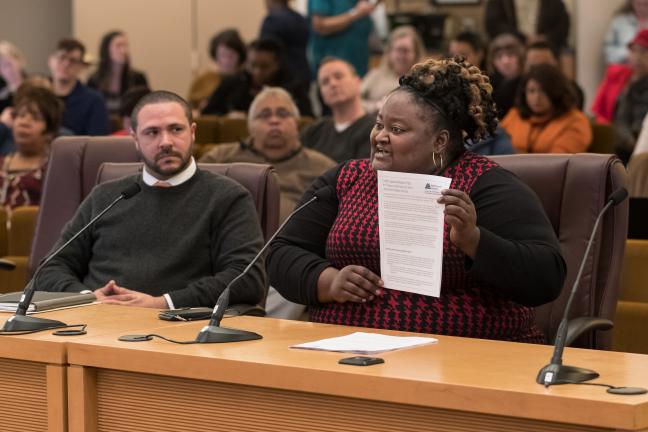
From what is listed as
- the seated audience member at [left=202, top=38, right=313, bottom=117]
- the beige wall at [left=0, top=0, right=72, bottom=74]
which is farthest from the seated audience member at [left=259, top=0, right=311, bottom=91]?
the beige wall at [left=0, top=0, right=72, bottom=74]

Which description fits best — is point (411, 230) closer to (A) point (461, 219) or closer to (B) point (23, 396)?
(A) point (461, 219)

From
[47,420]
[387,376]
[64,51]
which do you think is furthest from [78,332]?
[64,51]

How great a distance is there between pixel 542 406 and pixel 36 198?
3.80m

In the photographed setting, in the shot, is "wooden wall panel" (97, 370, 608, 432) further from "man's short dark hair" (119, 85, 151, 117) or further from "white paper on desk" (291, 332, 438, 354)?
"man's short dark hair" (119, 85, 151, 117)

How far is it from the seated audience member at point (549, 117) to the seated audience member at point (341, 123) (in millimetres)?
740

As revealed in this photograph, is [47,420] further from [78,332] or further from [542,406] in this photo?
[542,406]

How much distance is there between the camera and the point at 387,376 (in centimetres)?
213

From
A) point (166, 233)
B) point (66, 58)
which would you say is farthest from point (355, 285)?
point (66, 58)

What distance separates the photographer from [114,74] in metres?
9.01

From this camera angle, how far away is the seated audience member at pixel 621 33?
26.3 ft

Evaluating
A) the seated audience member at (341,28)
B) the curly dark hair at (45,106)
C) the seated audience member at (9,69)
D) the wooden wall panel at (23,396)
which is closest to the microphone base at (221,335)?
the wooden wall panel at (23,396)

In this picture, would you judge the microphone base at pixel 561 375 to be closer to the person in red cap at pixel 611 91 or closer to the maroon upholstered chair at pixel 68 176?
the maroon upholstered chair at pixel 68 176

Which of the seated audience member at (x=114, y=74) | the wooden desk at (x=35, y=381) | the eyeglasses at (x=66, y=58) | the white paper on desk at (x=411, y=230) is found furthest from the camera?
the seated audience member at (x=114, y=74)

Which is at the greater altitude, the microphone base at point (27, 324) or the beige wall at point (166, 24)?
the beige wall at point (166, 24)
